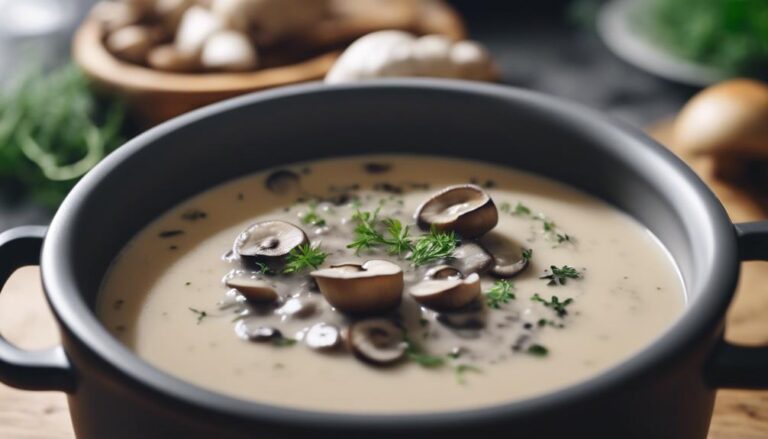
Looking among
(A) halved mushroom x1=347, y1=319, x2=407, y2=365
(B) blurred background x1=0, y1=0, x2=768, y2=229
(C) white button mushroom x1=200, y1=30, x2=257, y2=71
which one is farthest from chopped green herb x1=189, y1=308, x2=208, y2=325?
(C) white button mushroom x1=200, y1=30, x2=257, y2=71

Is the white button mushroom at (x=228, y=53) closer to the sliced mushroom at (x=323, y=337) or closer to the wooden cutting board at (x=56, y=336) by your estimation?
the wooden cutting board at (x=56, y=336)

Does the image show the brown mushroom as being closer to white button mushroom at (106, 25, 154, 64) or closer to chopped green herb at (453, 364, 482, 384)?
chopped green herb at (453, 364, 482, 384)

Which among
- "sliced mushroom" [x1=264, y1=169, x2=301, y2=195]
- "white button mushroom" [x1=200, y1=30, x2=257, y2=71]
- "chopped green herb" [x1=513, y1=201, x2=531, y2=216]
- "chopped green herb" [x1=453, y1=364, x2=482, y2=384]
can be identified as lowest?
"white button mushroom" [x1=200, y1=30, x2=257, y2=71]

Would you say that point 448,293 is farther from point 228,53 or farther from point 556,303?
point 228,53

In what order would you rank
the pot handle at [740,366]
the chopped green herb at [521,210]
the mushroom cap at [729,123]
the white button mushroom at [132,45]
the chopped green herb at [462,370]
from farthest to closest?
the white button mushroom at [132,45] < the mushroom cap at [729,123] < the chopped green herb at [521,210] < the chopped green herb at [462,370] < the pot handle at [740,366]

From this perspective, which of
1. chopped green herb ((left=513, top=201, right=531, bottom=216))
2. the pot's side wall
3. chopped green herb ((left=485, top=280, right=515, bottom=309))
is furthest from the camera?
chopped green herb ((left=513, top=201, right=531, bottom=216))

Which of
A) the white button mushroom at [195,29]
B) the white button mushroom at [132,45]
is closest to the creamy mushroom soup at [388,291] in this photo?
the white button mushroom at [195,29]

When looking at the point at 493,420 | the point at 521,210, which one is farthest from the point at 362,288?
the point at 521,210
